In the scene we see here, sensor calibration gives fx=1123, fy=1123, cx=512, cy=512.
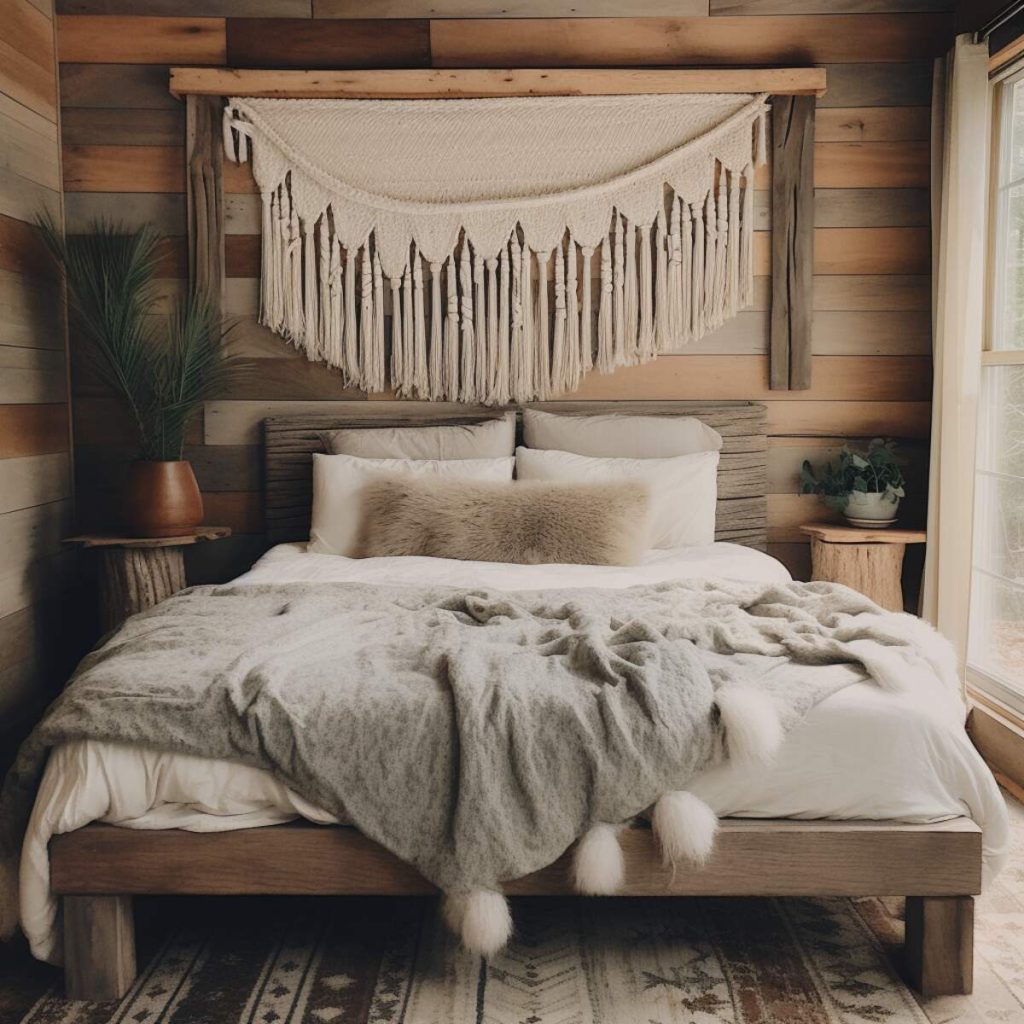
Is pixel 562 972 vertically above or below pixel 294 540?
below

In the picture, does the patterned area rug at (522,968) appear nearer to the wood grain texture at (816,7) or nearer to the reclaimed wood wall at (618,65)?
the reclaimed wood wall at (618,65)

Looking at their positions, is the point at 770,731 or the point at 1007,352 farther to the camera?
the point at 1007,352

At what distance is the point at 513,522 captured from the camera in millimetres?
3131

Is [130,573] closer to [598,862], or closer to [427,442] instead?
[427,442]

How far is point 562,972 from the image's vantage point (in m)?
2.02

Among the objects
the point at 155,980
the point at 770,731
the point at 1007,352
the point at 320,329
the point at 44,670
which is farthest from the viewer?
the point at 320,329

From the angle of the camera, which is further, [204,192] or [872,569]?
[204,192]

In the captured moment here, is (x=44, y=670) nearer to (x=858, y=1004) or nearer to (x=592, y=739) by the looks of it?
(x=592, y=739)

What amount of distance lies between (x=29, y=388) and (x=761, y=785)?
251cm

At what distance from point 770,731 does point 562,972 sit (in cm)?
60

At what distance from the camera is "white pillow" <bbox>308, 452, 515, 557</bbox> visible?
3375mm

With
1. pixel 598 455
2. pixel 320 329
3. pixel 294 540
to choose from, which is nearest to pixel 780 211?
pixel 598 455

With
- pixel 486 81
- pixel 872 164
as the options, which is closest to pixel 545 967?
pixel 486 81

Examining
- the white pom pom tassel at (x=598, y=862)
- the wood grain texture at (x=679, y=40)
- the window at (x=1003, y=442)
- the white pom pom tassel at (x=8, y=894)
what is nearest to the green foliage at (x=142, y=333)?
the wood grain texture at (x=679, y=40)
